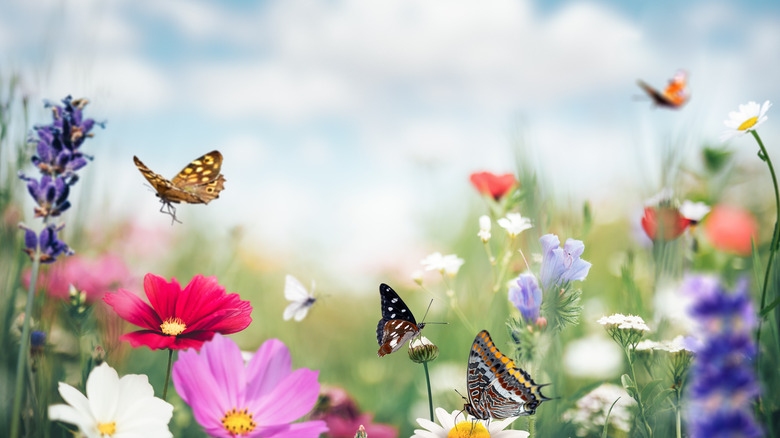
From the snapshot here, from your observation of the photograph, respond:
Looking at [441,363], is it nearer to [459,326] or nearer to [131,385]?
[459,326]

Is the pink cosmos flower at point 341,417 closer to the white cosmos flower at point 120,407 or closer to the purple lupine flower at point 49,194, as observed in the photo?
the white cosmos flower at point 120,407

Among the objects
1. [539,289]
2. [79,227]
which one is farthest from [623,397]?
[79,227]

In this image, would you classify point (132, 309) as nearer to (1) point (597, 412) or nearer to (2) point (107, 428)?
(2) point (107, 428)

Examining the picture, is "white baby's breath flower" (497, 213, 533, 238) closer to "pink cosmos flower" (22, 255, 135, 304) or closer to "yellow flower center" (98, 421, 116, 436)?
"yellow flower center" (98, 421, 116, 436)

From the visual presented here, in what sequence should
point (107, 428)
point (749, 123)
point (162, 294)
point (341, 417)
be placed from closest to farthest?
point (107, 428) < point (162, 294) < point (749, 123) < point (341, 417)

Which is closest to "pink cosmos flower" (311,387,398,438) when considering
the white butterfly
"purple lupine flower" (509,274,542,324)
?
the white butterfly

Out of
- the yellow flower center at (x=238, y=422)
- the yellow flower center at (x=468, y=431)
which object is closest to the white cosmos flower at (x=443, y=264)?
the yellow flower center at (x=468, y=431)

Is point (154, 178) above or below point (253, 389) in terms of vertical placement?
above

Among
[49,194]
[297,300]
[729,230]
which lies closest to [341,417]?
[297,300]
